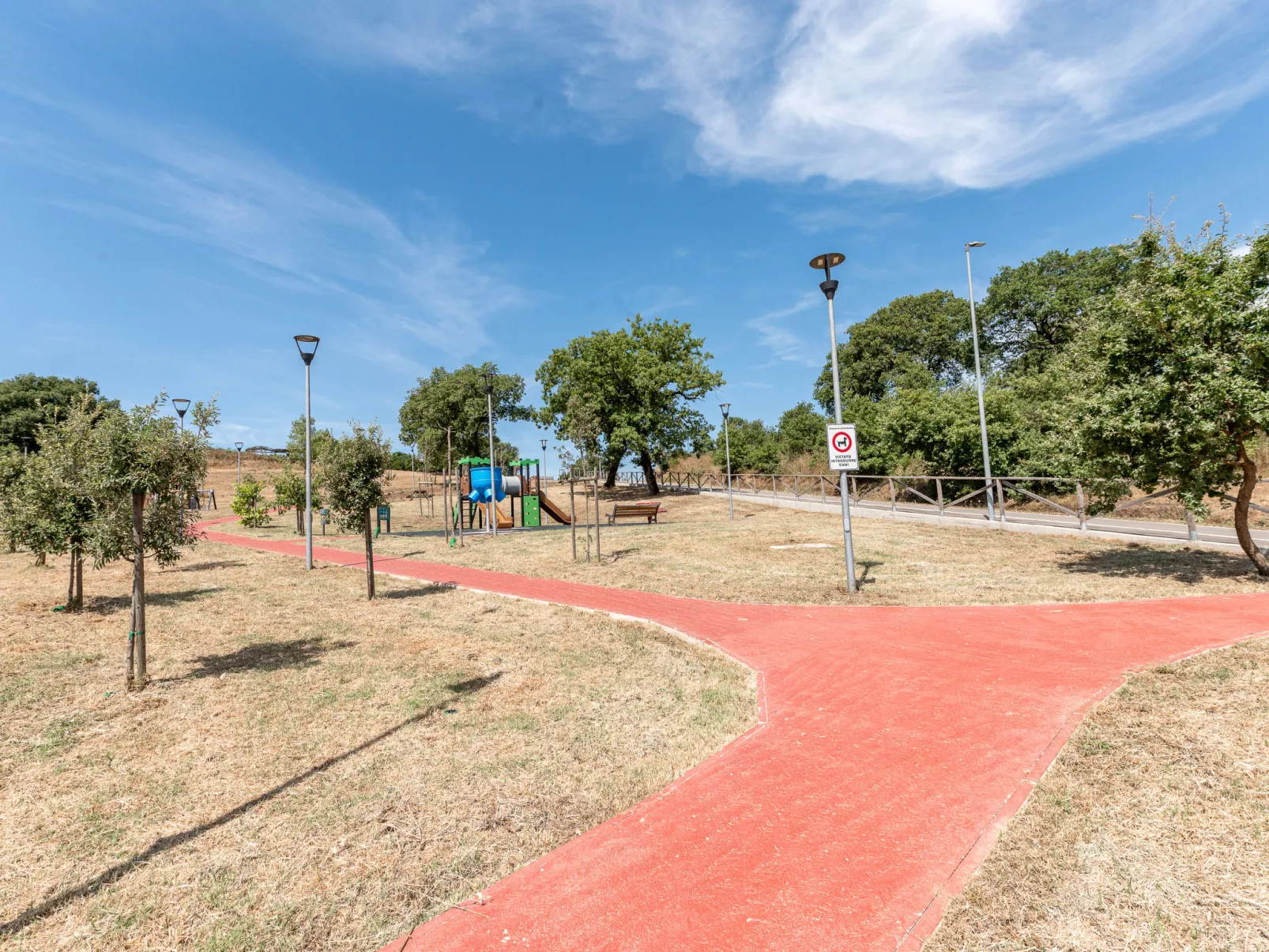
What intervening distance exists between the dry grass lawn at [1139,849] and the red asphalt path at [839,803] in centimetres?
20

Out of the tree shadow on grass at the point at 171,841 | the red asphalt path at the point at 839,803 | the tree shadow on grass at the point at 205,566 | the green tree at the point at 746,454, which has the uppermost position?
the green tree at the point at 746,454

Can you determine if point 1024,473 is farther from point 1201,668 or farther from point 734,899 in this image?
point 734,899

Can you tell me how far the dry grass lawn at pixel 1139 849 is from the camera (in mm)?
2736

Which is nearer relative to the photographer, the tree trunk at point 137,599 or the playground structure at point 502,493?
the tree trunk at point 137,599

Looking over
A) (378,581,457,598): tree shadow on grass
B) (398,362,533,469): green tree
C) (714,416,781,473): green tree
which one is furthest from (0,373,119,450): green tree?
(378,581,457,598): tree shadow on grass

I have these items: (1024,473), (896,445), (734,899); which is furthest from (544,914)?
(896,445)

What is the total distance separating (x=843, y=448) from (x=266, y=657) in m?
9.80

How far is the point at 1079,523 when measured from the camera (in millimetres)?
16984

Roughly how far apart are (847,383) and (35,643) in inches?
2040

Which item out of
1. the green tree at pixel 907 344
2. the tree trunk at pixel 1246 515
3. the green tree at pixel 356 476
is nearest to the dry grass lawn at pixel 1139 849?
the tree trunk at pixel 1246 515

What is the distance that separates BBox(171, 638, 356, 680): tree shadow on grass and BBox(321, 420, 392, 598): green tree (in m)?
2.79

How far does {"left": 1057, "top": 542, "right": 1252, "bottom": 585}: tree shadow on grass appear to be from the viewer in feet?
36.0

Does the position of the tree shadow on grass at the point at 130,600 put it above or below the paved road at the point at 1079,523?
below

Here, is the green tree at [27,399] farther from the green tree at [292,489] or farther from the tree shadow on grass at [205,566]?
the tree shadow on grass at [205,566]
